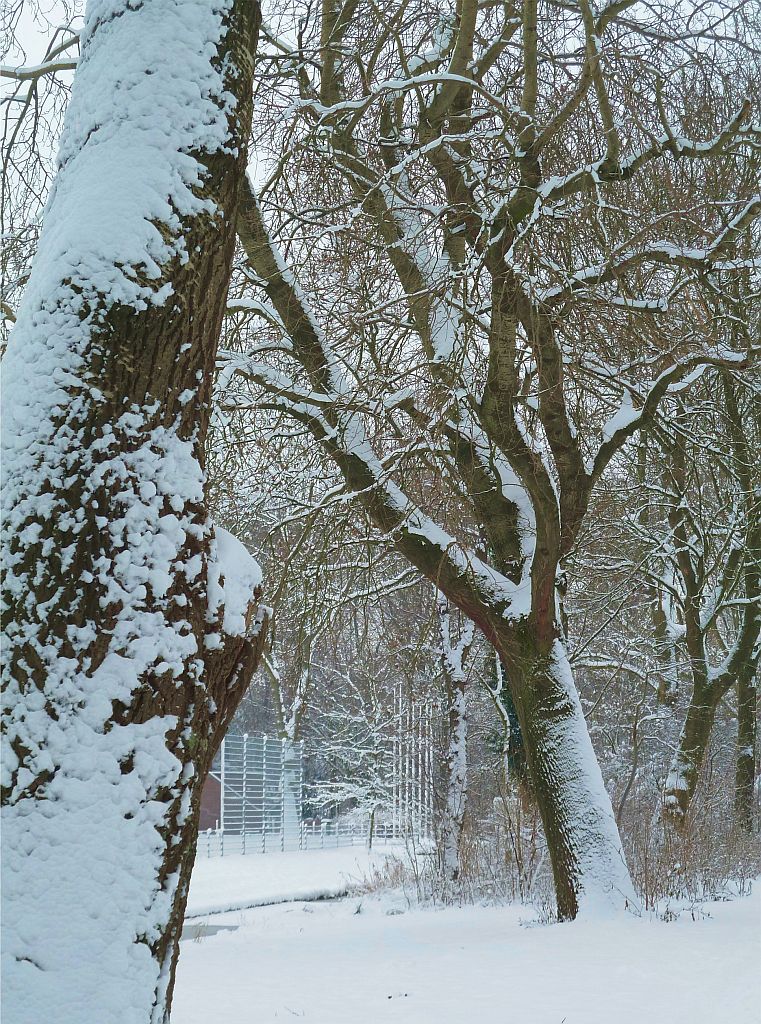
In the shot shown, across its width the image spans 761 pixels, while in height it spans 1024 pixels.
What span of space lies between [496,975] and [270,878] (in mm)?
16250

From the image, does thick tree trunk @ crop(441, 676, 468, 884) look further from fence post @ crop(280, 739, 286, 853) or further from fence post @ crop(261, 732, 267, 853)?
fence post @ crop(280, 739, 286, 853)

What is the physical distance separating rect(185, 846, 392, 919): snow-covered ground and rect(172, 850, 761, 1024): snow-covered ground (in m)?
7.25

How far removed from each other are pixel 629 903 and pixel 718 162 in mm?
4729

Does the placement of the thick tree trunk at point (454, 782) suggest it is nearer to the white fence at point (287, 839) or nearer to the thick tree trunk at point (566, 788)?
the thick tree trunk at point (566, 788)

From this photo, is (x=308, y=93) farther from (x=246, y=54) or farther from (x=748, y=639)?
(x=748, y=639)

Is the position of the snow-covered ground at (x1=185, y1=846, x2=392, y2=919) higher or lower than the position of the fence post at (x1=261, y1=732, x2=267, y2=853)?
lower

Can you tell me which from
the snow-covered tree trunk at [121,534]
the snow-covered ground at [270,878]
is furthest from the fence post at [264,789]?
the snow-covered tree trunk at [121,534]

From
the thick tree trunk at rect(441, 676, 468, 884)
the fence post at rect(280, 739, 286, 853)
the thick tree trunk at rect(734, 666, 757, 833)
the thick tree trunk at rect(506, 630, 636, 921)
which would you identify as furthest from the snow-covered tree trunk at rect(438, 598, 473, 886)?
the fence post at rect(280, 739, 286, 853)

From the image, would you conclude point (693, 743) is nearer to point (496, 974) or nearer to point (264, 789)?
point (496, 974)

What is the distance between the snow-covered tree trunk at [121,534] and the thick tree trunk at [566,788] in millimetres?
4613

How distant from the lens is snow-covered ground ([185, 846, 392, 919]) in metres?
15.6

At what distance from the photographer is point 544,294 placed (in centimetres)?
575

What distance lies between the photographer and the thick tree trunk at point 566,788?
6371mm

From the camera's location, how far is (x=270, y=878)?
19906 millimetres
